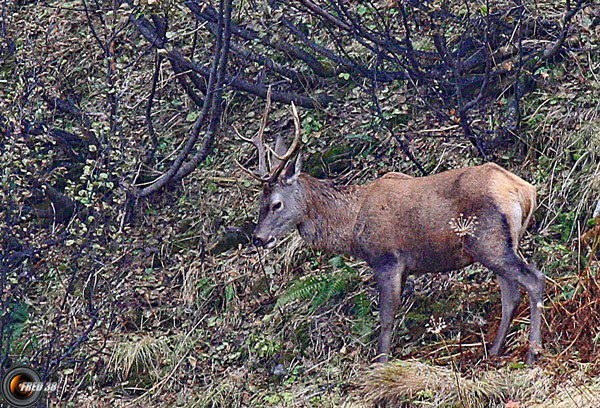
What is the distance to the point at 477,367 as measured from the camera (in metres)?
7.08

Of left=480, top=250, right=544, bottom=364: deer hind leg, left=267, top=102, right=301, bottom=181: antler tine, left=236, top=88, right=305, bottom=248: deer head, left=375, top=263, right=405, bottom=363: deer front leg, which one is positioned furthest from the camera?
left=236, top=88, right=305, bottom=248: deer head

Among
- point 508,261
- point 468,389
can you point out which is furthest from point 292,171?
point 468,389

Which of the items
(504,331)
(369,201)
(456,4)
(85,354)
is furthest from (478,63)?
(85,354)

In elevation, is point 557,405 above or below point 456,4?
below

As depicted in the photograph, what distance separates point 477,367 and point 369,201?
1517 mm

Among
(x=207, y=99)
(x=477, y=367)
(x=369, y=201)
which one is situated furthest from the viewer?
(x=207, y=99)

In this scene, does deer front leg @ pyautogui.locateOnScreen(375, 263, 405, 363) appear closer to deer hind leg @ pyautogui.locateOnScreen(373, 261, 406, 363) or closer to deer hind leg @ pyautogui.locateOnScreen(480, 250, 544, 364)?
deer hind leg @ pyautogui.locateOnScreen(373, 261, 406, 363)

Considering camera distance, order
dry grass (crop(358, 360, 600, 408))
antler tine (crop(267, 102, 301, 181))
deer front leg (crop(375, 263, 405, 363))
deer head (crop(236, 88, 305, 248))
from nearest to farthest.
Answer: dry grass (crop(358, 360, 600, 408)) < deer front leg (crop(375, 263, 405, 363)) < antler tine (crop(267, 102, 301, 181)) < deer head (crop(236, 88, 305, 248))

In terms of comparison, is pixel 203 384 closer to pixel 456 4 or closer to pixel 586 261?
pixel 586 261

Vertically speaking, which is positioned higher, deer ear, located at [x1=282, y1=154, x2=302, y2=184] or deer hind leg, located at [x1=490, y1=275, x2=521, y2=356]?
deer ear, located at [x1=282, y1=154, x2=302, y2=184]

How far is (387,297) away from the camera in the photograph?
24.3ft

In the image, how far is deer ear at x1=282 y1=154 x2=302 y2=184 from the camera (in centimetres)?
786

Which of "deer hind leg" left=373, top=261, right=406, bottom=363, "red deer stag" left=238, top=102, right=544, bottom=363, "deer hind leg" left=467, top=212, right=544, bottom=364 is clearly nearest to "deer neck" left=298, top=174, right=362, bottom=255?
"red deer stag" left=238, top=102, right=544, bottom=363

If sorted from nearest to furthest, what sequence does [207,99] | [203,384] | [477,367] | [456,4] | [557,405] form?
1. [557,405]
2. [477,367]
3. [203,384]
4. [207,99]
5. [456,4]
